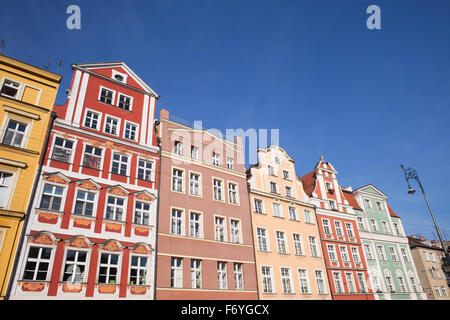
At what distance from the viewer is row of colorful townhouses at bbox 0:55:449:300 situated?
17.1 metres

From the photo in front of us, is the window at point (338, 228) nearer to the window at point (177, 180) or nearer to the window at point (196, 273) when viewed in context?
the window at point (196, 273)

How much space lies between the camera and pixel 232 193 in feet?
89.2

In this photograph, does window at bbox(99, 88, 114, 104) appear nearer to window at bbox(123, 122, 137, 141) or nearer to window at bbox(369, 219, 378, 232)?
window at bbox(123, 122, 137, 141)

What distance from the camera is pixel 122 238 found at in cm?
1916

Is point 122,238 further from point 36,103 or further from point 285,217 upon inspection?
point 285,217

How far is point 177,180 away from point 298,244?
13.4 m

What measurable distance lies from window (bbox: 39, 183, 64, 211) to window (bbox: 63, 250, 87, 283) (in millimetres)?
2814

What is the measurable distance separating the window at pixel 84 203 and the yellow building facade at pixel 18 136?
2.61m

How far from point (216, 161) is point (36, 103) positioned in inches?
566

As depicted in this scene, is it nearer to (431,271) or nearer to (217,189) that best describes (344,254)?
(217,189)

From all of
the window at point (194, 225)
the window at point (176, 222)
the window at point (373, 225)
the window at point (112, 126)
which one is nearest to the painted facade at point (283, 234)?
the window at point (194, 225)

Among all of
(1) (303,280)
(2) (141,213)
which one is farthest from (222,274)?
(1) (303,280)
